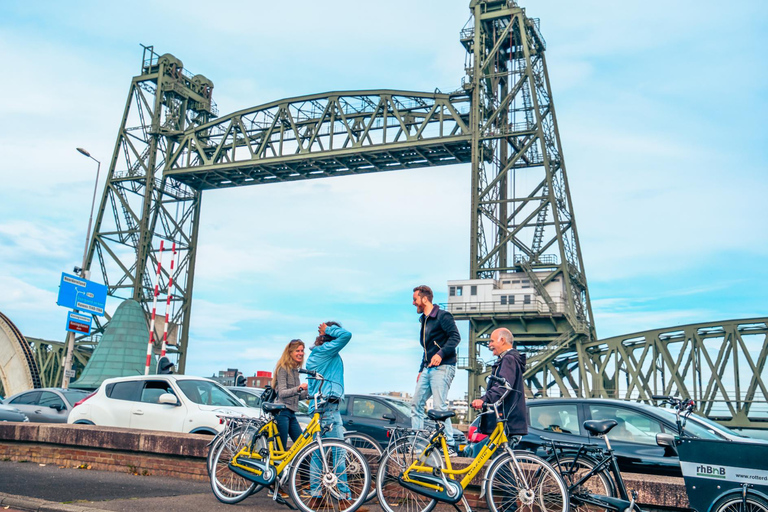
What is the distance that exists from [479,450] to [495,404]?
1.69ft

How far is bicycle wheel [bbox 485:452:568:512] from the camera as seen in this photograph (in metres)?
6.27

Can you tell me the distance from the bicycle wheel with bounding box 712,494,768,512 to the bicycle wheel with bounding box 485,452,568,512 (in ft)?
3.98

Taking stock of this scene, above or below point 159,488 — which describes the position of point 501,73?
above

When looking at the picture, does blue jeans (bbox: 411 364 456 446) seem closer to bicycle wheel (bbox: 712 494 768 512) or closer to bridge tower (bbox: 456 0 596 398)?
bicycle wheel (bbox: 712 494 768 512)

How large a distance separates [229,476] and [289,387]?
43.9 inches

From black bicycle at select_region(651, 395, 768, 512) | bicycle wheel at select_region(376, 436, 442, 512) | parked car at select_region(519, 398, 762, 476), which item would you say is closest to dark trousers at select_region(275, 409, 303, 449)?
bicycle wheel at select_region(376, 436, 442, 512)

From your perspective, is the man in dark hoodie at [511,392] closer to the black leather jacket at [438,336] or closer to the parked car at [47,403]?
the black leather jacket at [438,336]

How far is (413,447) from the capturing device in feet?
22.8

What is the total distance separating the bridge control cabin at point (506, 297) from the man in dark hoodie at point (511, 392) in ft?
109

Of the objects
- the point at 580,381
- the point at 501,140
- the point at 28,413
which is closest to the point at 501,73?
the point at 501,140

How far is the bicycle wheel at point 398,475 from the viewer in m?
6.77

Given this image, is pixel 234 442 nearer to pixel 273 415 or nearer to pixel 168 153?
pixel 273 415

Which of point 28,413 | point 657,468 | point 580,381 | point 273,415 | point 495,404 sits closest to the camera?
point 495,404

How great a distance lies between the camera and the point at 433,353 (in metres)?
8.22
